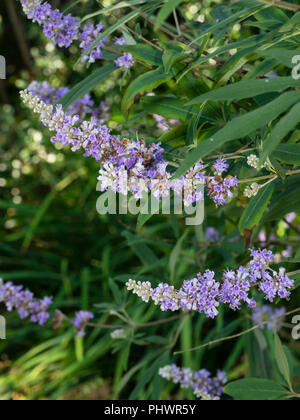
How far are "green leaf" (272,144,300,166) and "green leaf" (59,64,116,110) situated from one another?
0.38 meters

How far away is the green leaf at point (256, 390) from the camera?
1.01 m

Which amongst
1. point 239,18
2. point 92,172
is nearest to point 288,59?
point 239,18

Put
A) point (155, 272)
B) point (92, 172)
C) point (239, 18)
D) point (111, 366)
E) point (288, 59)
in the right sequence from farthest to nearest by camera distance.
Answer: point (92, 172), point (111, 366), point (155, 272), point (239, 18), point (288, 59)

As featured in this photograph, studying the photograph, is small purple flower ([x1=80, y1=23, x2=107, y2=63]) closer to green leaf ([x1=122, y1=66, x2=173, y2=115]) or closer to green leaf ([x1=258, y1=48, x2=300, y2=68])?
green leaf ([x1=122, y1=66, x2=173, y2=115])

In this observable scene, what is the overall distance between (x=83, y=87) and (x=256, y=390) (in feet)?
2.24

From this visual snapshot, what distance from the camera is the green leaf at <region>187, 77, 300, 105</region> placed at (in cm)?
69

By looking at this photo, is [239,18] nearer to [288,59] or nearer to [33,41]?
[288,59]

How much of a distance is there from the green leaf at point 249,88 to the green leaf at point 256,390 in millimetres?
588

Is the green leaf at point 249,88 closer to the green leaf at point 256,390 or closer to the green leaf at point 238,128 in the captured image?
the green leaf at point 238,128

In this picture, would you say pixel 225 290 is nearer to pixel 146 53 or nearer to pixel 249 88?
pixel 249 88

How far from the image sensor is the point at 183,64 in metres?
0.95

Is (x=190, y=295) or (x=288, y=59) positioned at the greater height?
(x=288, y=59)

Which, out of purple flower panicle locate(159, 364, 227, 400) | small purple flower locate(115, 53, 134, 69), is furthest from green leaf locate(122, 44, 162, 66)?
purple flower panicle locate(159, 364, 227, 400)
